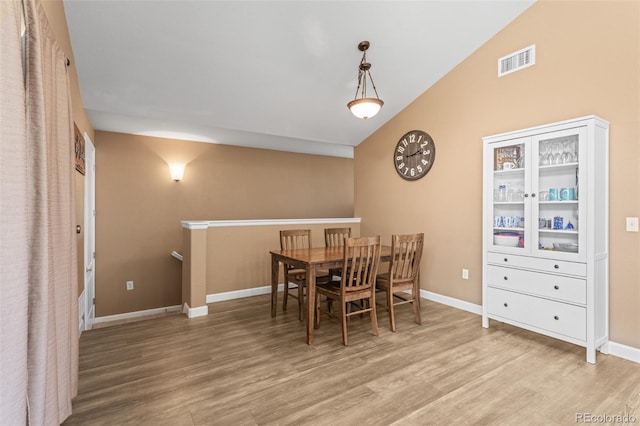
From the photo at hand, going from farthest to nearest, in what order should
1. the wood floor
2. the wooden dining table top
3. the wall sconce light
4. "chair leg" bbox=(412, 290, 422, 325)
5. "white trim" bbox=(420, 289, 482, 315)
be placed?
the wall sconce light < "white trim" bbox=(420, 289, 482, 315) < "chair leg" bbox=(412, 290, 422, 325) < the wooden dining table top < the wood floor

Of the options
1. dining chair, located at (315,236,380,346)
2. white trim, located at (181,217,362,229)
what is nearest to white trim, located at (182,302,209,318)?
white trim, located at (181,217,362,229)

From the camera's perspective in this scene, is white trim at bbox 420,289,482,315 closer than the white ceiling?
No

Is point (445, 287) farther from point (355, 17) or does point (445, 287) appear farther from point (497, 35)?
point (355, 17)

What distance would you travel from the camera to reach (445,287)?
Result: 4.09 meters

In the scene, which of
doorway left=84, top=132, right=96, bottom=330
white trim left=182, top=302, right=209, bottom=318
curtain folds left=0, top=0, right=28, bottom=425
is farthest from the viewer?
doorway left=84, top=132, right=96, bottom=330

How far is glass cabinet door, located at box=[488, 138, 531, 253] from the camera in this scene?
9.98ft

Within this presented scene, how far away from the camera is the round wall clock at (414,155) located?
4.24 m

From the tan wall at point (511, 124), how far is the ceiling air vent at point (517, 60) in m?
0.05

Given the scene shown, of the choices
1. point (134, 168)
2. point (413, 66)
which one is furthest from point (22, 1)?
point (134, 168)

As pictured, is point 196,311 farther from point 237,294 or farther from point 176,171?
point 176,171

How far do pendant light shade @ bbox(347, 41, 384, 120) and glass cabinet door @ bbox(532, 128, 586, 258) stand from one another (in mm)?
1460

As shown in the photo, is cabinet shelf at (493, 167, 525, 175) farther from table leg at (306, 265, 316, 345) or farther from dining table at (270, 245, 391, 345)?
table leg at (306, 265, 316, 345)

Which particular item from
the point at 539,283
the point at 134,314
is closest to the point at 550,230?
the point at 539,283

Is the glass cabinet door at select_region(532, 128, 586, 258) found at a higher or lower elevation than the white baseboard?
higher
